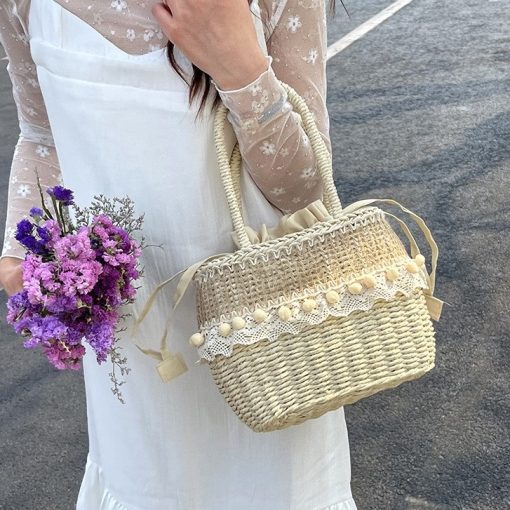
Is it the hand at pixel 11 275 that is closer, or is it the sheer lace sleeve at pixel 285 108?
the sheer lace sleeve at pixel 285 108

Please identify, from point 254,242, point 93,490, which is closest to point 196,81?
Answer: point 254,242

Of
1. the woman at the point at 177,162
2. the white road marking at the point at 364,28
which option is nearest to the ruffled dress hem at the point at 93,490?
the woman at the point at 177,162

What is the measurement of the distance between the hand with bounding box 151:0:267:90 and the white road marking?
558 centimetres

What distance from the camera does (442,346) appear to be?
3.03 meters

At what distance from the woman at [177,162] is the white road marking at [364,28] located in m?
5.45

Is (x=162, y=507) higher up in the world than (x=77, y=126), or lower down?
lower down

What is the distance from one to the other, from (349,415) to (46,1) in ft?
6.49

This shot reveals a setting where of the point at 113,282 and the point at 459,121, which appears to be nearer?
the point at 113,282

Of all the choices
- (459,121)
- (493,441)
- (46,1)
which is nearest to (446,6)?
(459,121)

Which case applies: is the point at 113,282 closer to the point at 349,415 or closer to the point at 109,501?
the point at 109,501

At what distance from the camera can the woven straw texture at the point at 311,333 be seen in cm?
102

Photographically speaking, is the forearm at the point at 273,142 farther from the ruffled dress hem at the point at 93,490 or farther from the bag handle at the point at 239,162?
the ruffled dress hem at the point at 93,490

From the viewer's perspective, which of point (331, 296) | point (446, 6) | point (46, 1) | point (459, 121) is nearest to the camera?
point (331, 296)

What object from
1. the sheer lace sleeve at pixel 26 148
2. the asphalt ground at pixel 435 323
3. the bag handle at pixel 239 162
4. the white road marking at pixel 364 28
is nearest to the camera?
the bag handle at pixel 239 162
